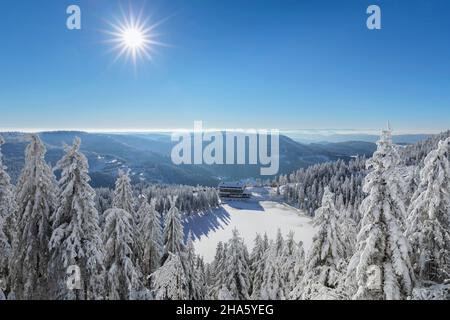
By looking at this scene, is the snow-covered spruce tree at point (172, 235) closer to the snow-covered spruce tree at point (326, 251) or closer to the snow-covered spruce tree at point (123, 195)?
the snow-covered spruce tree at point (123, 195)

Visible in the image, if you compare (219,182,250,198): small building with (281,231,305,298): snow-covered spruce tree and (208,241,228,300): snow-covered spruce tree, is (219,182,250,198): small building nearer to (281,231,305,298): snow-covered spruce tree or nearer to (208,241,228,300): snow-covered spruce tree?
(208,241,228,300): snow-covered spruce tree

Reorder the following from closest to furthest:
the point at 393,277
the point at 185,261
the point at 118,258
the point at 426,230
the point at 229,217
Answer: the point at 393,277 → the point at 426,230 → the point at 118,258 → the point at 185,261 → the point at 229,217

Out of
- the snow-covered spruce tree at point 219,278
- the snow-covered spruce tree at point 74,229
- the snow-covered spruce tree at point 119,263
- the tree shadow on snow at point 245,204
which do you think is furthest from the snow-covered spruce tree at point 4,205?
the tree shadow on snow at point 245,204

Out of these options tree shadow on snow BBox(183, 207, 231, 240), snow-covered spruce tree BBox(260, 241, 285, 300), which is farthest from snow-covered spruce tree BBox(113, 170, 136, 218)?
tree shadow on snow BBox(183, 207, 231, 240)
